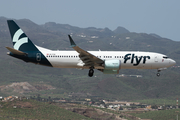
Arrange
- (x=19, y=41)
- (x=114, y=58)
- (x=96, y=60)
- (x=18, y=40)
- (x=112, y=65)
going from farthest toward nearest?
1. (x=18, y=40)
2. (x=19, y=41)
3. (x=114, y=58)
4. (x=96, y=60)
5. (x=112, y=65)

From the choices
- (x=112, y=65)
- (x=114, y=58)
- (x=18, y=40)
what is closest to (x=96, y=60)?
(x=112, y=65)

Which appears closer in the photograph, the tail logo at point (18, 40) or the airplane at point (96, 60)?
the airplane at point (96, 60)

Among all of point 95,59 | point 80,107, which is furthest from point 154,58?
point 80,107

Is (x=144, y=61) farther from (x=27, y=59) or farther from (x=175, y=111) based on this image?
(x=175, y=111)

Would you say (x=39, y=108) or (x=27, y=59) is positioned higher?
(x=27, y=59)

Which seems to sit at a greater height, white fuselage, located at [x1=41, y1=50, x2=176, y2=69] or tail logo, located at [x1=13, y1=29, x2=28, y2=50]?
tail logo, located at [x1=13, y1=29, x2=28, y2=50]

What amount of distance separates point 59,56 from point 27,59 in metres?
7.03

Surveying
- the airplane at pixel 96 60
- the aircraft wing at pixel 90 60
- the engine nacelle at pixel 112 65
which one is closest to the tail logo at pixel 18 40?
the airplane at pixel 96 60

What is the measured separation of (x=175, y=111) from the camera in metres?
176

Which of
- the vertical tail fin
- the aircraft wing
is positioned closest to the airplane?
the aircraft wing

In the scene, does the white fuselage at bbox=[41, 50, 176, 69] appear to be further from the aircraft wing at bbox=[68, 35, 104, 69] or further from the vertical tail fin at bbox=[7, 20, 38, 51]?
the vertical tail fin at bbox=[7, 20, 38, 51]

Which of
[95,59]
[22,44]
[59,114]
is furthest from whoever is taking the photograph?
[59,114]

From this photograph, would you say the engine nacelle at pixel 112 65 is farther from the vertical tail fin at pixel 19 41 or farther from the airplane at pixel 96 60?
the vertical tail fin at pixel 19 41

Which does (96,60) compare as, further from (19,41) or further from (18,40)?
(18,40)
